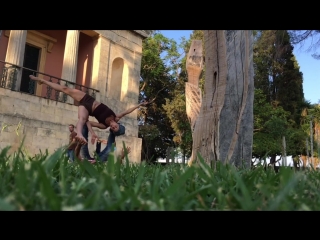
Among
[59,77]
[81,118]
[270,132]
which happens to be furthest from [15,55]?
[270,132]

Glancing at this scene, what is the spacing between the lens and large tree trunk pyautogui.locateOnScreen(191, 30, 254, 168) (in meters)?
2.77

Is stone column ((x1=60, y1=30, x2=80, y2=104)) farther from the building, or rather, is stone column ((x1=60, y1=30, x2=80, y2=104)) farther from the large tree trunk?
the large tree trunk

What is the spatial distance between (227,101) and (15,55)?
39.7 ft

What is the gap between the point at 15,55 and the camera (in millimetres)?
12984

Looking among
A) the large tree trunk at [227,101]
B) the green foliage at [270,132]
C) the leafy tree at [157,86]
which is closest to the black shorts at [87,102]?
the large tree trunk at [227,101]

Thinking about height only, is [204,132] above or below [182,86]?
below

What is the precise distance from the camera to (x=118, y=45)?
1650cm

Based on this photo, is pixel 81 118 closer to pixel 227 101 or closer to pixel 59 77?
pixel 227 101

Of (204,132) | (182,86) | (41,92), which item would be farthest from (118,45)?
(204,132)

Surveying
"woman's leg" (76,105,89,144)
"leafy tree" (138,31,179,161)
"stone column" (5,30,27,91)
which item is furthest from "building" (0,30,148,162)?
"leafy tree" (138,31,179,161)

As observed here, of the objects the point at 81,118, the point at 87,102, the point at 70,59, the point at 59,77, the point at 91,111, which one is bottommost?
the point at 81,118

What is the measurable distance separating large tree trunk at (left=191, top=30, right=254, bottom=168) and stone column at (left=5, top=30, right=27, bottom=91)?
1104 cm

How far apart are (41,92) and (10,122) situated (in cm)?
424
